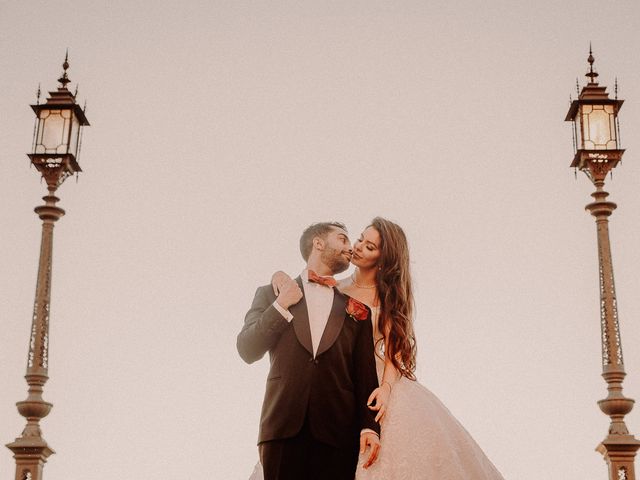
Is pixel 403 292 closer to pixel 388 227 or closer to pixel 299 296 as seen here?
pixel 388 227

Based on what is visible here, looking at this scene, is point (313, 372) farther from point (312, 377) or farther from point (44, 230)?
point (44, 230)

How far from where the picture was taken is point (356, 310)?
642 cm

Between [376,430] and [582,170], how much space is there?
6.98 metres

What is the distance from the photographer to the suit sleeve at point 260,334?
609 centimetres

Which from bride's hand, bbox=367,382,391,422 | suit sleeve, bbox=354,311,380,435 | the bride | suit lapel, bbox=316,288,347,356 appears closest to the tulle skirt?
the bride

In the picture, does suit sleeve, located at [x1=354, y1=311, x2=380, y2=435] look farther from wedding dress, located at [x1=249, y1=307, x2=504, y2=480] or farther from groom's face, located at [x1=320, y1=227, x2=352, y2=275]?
groom's face, located at [x1=320, y1=227, x2=352, y2=275]

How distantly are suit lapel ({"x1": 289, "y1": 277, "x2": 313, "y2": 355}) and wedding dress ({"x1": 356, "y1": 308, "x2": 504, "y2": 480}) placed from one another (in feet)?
2.77

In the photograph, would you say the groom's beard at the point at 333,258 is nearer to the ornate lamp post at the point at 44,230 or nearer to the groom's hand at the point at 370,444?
the groom's hand at the point at 370,444

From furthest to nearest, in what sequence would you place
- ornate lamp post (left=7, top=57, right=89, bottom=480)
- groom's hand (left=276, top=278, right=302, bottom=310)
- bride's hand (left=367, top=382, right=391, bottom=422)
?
ornate lamp post (left=7, top=57, right=89, bottom=480) → bride's hand (left=367, top=382, right=391, bottom=422) → groom's hand (left=276, top=278, right=302, bottom=310)

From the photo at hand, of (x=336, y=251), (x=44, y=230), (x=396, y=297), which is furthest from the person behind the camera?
(x=44, y=230)

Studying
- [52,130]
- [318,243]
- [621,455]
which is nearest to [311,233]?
[318,243]

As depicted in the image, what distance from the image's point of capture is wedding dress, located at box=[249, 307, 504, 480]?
21.2ft

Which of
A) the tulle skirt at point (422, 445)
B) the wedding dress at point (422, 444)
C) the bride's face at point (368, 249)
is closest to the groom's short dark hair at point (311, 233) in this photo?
the bride's face at point (368, 249)

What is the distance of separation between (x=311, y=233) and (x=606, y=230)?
6162 mm
